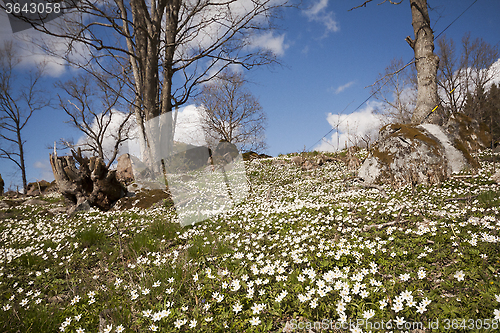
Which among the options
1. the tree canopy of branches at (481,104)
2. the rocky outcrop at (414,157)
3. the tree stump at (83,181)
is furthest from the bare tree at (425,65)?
the tree canopy of branches at (481,104)

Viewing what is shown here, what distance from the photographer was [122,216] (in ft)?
24.6

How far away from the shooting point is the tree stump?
884 centimetres

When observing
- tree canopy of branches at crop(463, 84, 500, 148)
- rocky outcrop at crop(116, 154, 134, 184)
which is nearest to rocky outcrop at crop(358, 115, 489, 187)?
rocky outcrop at crop(116, 154, 134, 184)

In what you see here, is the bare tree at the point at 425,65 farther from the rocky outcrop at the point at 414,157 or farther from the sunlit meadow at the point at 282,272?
the sunlit meadow at the point at 282,272

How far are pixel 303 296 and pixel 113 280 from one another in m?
2.86

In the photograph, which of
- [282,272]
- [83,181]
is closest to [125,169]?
[83,181]

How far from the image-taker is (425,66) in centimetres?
850

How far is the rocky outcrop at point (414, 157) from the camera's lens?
6.87 m

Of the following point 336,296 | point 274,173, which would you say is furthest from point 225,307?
point 274,173

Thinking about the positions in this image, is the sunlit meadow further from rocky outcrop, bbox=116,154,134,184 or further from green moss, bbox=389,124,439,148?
rocky outcrop, bbox=116,154,134,184

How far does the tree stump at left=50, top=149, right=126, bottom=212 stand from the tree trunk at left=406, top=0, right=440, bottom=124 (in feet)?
38.8

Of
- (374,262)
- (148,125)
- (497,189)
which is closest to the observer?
(374,262)

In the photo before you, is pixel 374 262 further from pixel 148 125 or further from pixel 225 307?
pixel 148 125

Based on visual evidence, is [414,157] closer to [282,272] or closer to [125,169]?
[282,272]
